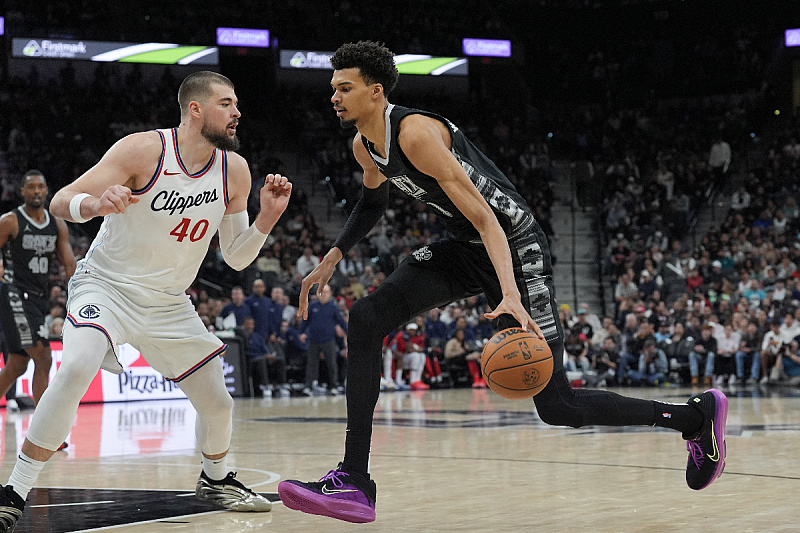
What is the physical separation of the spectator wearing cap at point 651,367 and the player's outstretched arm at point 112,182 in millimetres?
13628

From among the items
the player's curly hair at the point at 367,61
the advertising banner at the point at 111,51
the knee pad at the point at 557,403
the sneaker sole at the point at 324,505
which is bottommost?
the sneaker sole at the point at 324,505

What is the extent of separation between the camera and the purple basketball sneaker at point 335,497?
390 cm

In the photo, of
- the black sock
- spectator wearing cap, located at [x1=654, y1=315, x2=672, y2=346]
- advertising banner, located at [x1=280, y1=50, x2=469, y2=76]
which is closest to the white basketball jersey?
the black sock

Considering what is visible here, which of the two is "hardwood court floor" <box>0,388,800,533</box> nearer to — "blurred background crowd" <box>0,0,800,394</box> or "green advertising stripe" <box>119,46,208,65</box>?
"blurred background crowd" <box>0,0,800,394</box>

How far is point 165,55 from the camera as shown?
23.3 metres

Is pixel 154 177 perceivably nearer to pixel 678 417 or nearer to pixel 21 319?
pixel 678 417

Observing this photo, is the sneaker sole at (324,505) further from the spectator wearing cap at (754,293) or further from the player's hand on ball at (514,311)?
the spectator wearing cap at (754,293)

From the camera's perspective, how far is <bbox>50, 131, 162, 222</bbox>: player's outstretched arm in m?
3.97

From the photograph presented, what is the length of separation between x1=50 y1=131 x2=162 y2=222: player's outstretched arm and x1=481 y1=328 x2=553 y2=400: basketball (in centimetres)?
160

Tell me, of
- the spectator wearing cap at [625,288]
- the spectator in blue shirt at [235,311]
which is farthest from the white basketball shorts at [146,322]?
the spectator wearing cap at [625,288]

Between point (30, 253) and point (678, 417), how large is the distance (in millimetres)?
5294

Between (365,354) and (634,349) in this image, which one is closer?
(365,354)

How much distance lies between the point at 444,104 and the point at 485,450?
2028cm

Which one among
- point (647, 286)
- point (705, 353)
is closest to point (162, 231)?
point (705, 353)
